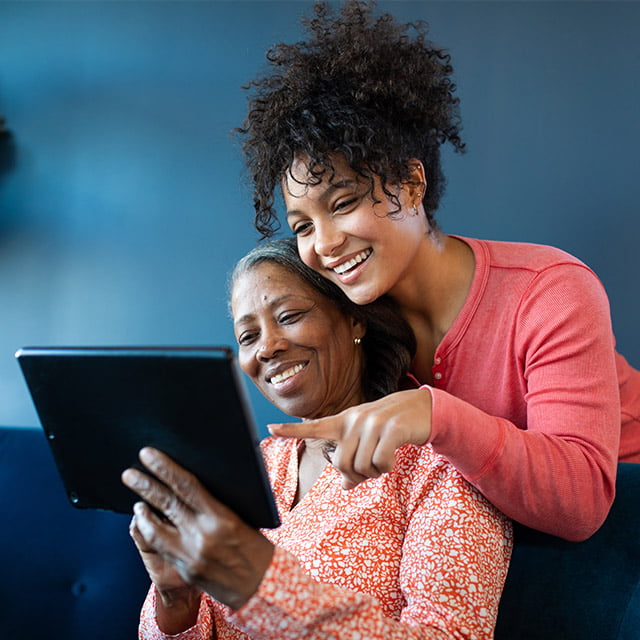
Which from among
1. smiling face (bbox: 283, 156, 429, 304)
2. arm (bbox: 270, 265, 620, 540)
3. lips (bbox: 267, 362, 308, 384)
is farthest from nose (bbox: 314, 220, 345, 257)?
arm (bbox: 270, 265, 620, 540)

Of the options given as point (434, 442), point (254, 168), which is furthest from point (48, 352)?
point (254, 168)

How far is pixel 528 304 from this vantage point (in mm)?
1426

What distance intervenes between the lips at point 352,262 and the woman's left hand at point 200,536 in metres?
0.57

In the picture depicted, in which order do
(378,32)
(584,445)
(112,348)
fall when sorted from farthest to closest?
(378,32)
(584,445)
(112,348)

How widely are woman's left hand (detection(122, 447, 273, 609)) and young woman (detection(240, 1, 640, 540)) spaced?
304 millimetres

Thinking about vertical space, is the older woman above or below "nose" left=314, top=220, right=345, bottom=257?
below

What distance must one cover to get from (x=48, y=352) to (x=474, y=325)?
0.84 meters

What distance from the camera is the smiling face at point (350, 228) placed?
4.50 feet

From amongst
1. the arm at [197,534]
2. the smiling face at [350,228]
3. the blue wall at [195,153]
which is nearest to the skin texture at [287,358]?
the smiling face at [350,228]

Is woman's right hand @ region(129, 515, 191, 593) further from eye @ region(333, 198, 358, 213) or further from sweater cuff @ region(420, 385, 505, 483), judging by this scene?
eye @ region(333, 198, 358, 213)

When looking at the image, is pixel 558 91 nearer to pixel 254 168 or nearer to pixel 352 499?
pixel 254 168

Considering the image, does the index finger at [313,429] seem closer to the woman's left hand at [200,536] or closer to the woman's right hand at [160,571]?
the woman's left hand at [200,536]

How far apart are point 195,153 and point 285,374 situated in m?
1.10

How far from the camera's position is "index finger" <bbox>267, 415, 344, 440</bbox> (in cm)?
100
